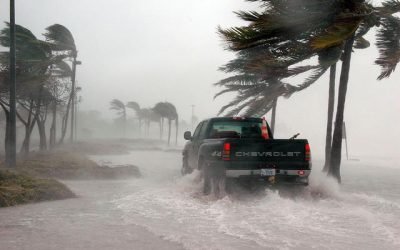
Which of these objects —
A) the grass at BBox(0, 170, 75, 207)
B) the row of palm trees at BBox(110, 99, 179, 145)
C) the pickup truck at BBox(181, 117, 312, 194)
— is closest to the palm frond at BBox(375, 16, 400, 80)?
the pickup truck at BBox(181, 117, 312, 194)

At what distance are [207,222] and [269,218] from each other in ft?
3.56

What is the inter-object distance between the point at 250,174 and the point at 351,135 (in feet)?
229

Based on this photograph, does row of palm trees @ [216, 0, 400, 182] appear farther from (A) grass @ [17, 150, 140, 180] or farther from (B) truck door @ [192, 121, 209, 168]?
(A) grass @ [17, 150, 140, 180]

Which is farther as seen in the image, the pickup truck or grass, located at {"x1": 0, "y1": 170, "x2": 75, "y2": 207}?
grass, located at {"x1": 0, "y1": 170, "x2": 75, "y2": 207}

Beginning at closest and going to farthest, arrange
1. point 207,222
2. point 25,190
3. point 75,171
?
point 207,222 → point 25,190 → point 75,171

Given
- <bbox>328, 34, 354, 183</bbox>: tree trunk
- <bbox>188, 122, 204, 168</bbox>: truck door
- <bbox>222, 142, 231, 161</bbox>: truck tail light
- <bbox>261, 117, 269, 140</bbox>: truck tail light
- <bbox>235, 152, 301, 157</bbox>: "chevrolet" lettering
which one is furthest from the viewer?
<bbox>328, 34, 354, 183</bbox>: tree trunk

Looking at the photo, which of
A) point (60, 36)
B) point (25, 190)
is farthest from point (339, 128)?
point (60, 36)

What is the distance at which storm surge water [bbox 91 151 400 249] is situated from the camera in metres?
6.11

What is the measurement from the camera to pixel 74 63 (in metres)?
35.4

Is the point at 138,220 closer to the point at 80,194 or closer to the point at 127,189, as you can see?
the point at 80,194

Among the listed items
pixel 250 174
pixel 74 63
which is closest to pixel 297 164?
pixel 250 174

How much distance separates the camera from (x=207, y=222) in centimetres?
748

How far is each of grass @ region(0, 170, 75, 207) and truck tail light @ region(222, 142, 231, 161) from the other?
13.2ft

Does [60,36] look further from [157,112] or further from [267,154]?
[157,112]
